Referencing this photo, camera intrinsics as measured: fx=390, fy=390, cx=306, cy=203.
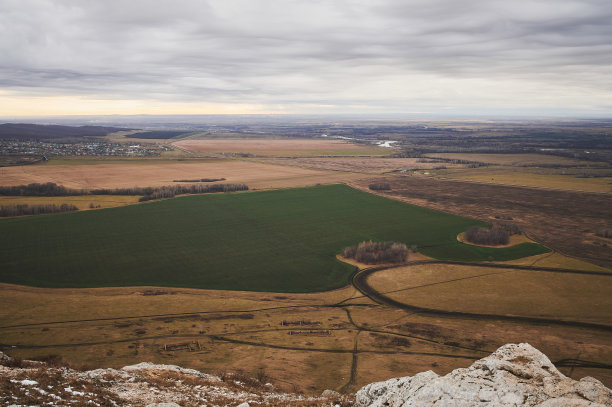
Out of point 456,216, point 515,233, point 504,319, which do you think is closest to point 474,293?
point 504,319

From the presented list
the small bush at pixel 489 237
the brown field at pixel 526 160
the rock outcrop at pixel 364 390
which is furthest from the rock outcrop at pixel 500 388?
the brown field at pixel 526 160

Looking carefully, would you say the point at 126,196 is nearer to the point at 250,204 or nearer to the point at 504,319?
the point at 250,204

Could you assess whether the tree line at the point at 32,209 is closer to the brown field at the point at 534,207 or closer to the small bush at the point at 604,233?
the brown field at the point at 534,207

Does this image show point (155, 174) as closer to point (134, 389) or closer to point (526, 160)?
point (134, 389)

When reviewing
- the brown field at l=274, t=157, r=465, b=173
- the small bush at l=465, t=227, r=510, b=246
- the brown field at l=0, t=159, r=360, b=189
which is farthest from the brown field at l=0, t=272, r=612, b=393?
the brown field at l=274, t=157, r=465, b=173

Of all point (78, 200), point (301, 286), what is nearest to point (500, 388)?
point (301, 286)
